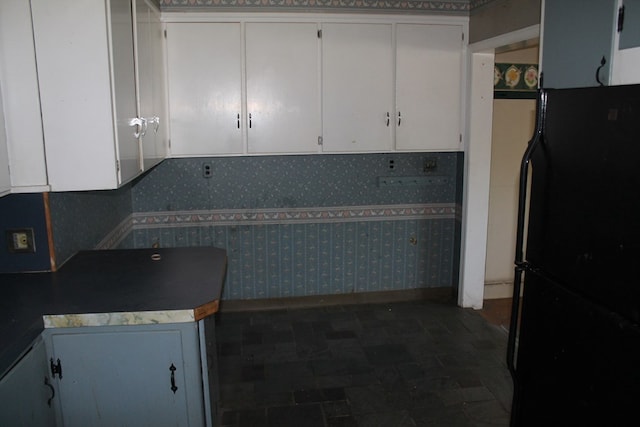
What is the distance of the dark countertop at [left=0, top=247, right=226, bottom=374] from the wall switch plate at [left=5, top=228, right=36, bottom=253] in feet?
0.39

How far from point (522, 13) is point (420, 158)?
139 cm

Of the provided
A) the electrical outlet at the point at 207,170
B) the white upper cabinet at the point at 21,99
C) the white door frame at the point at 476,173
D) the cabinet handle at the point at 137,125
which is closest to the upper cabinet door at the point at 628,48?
the white door frame at the point at 476,173

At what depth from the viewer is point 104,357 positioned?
2.00m

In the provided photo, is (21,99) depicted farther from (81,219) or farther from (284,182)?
(284,182)

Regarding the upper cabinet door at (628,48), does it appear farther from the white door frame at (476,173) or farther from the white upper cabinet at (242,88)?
the white upper cabinet at (242,88)

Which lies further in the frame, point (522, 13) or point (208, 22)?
point (208, 22)

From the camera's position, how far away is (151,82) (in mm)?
3119

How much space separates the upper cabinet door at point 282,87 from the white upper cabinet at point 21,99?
5.69 ft

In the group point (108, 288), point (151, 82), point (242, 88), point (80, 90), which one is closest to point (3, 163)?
point (80, 90)

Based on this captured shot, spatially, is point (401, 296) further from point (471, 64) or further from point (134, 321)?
point (134, 321)

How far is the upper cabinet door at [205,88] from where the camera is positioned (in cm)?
358

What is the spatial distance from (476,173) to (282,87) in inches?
62.9

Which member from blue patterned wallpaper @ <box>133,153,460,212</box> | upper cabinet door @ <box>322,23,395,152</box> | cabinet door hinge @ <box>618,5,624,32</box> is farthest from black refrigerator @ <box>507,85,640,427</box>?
blue patterned wallpaper @ <box>133,153,460,212</box>

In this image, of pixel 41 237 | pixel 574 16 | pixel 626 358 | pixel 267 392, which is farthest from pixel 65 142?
pixel 574 16
